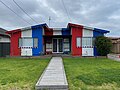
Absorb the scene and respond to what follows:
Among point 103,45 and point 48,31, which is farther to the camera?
point 48,31

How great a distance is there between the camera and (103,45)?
22.8 meters

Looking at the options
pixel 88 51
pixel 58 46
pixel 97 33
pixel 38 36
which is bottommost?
pixel 88 51

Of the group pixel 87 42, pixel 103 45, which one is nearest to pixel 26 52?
pixel 87 42

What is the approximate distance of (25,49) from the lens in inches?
955

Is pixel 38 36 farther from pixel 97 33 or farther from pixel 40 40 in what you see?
pixel 97 33

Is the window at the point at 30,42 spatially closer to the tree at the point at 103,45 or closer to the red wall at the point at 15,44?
the red wall at the point at 15,44

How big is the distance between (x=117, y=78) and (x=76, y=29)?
15250 millimetres

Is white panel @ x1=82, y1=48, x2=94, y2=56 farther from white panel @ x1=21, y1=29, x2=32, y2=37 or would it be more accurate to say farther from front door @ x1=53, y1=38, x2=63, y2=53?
white panel @ x1=21, y1=29, x2=32, y2=37

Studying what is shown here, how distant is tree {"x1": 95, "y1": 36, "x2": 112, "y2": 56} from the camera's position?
74.6ft

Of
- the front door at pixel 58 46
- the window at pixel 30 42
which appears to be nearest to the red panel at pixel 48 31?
the front door at pixel 58 46

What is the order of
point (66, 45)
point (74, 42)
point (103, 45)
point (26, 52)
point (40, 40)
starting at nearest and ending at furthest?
point (103, 45), point (74, 42), point (40, 40), point (26, 52), point (66, 45)

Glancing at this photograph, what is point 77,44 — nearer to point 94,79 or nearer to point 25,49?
point 25,49

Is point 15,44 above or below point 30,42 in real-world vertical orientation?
below

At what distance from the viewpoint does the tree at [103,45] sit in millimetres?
22748
